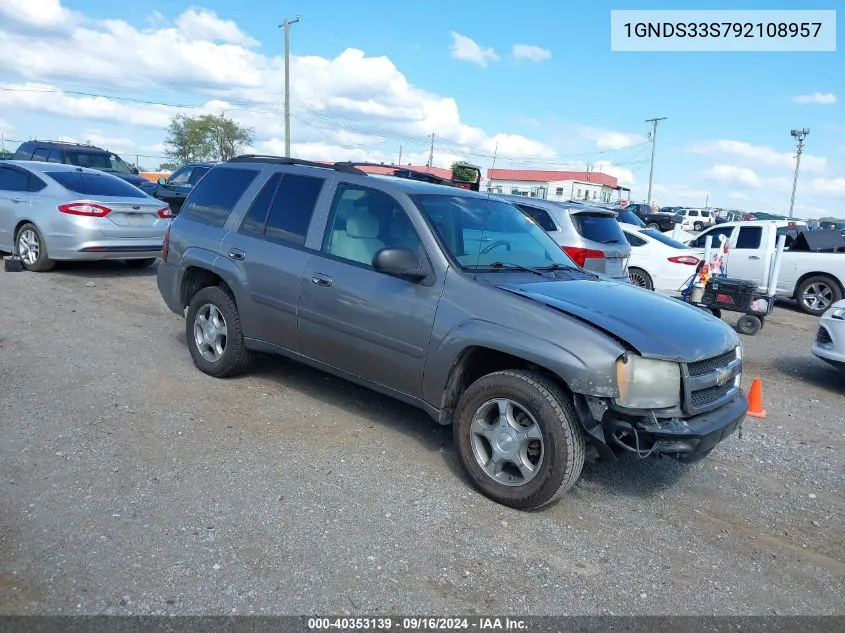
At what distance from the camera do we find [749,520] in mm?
3998

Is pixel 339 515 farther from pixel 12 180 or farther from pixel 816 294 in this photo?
pixel 816 294

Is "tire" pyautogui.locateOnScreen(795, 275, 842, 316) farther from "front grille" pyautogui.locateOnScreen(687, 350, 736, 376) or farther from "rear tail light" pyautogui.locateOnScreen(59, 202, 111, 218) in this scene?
"rear tail light" pyautogui.locateOnScreen(59, 202, 111, 218)

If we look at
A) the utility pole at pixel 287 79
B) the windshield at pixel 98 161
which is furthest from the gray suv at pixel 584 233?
the utility pole at pixel 287 79

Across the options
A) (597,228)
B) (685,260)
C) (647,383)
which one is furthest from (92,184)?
(685,260)

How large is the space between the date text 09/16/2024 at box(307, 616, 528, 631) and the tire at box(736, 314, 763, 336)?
839cm

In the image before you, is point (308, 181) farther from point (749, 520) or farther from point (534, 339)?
point (749, 520)

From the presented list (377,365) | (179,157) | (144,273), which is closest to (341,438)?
(377,365)

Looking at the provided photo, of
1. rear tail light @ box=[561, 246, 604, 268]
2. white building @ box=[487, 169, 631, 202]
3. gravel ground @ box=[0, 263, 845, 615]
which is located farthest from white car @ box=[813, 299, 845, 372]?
white building @ box=[487, 169, 631, 202]

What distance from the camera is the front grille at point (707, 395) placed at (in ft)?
12.3

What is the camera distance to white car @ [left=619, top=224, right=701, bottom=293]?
11703 millimetres

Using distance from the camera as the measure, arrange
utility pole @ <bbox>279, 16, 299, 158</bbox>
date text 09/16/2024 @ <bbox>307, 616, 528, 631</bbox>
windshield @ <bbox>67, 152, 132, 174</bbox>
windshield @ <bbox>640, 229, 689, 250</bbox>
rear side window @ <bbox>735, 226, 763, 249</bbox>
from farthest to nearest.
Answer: utility pole @ <bbox>279, 16, 299, 158</bbox>, windshield @ <bbox>67, 152, 132, 174</bbox>, rear side window @ <bbox>735, 226, 763, 249</bbox>, windshield @ <bbox>640, 229, 689, 250</bbox>, date text 09/16/2024 @ <bbox>307, 616, 528, 631</bbox>

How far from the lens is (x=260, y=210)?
5.44 metres

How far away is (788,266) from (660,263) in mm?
2992

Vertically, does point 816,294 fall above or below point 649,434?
below
